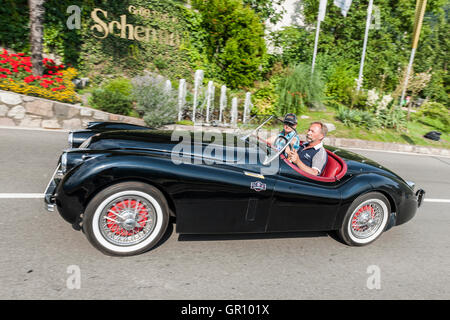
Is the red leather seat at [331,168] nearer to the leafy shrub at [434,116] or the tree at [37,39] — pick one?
the tree at [37,39]

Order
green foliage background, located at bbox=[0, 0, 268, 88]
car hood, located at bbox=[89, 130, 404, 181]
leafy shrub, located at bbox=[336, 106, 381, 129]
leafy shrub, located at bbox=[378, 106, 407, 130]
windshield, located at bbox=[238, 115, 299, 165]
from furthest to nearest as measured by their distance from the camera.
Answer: leafy shrub, located at bbox=[378, 106, 407, 130] → leafy shrub, located at bbox=[336, 106, 381, 129] → green foliage background, located at bbox=[0, 0, 268, 88] → windshield, located at bbox=[238, 115, 299, 165] → car hood, located at bbox=[89, 130, 404, 181]

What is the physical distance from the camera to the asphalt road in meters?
2.89

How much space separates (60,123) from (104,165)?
236 inches

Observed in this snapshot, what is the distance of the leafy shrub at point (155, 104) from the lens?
29.9 ft

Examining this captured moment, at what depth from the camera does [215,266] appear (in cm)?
336

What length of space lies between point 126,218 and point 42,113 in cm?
613

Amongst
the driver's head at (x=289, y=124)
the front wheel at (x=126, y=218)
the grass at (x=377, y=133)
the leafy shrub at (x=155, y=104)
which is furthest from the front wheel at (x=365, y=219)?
the grass at (x=377, y=133)

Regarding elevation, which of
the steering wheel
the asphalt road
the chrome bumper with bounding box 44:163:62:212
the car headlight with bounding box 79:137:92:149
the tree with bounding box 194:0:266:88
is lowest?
the asphalt road

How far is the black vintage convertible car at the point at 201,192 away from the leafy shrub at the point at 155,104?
15.8ft

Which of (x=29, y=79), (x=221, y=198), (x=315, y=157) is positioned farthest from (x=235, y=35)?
(x=221, y=198)

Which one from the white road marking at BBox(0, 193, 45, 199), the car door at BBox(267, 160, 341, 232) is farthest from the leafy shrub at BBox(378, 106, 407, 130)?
the white road marking at BBox(0, 193, 45, 199)

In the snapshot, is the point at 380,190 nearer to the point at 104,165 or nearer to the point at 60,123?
the point at 104,165

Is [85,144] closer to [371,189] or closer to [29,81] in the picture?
[371,189]

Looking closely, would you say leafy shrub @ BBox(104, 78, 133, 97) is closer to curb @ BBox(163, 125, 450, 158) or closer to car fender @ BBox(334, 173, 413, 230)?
curb @ BBox(163, 125, 450, 158)
